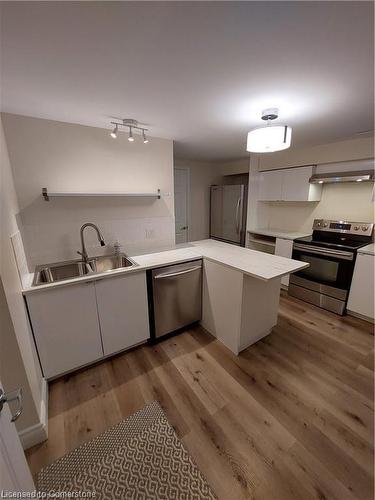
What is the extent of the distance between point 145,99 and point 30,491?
223 centimetres

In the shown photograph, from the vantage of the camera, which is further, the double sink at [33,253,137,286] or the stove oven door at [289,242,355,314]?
the stove oven door at [289,242,355,314]

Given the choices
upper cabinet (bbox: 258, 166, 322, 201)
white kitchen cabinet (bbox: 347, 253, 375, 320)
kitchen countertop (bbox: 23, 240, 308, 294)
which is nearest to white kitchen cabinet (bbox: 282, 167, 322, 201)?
upper cabinet (bbox: 258, 166, 322, 201)

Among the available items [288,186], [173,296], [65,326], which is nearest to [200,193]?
[288,186]

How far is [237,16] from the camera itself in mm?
828

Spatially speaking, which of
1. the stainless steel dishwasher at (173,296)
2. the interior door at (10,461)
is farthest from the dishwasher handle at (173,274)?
the interior door at (10,461)

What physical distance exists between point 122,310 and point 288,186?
3.03 m

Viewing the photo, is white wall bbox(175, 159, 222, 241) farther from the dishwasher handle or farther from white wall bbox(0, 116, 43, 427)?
white wall bbox(0, 116, 43, 427)

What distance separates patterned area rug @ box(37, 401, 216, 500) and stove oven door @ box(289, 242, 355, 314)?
2433 mm

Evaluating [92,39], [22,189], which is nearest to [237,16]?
[92,39]

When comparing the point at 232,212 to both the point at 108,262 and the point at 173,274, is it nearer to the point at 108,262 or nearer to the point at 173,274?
the point at 173,274

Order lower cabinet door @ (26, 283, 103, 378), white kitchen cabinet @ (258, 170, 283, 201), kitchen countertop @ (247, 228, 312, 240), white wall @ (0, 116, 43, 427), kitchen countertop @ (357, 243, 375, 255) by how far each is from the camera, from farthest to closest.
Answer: white kitchen cabinet @ (258, 170, 283, 201), kitchen countertop @ (247, 228, 312, 240), kitchen countertop @ (357, 243, 375, 255), lower cabinet door @ (26, 283, 103, 378), white wall @ (0, 116, 43, 427)

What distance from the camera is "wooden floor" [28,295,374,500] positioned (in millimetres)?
1168

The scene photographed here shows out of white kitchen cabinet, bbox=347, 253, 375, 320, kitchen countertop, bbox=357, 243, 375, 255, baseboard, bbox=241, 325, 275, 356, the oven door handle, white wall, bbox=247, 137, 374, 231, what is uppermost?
white wall, bbox=247, 137, 374, 231

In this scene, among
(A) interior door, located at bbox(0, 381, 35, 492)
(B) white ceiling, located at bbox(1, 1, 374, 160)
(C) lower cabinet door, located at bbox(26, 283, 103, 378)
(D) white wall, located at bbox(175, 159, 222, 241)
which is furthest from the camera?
(D) white wall, located at bbox(175, 159, 222, 241)
